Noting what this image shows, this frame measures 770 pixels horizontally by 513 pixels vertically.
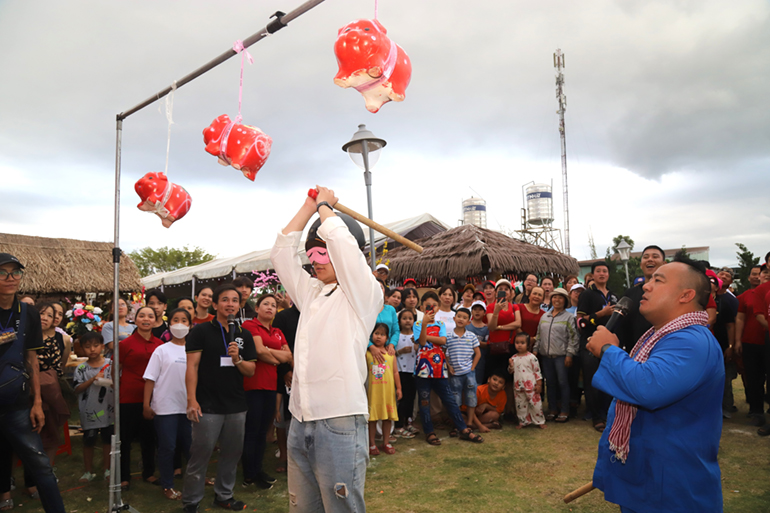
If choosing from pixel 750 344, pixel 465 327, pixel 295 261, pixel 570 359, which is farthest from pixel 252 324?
pixel 750 344

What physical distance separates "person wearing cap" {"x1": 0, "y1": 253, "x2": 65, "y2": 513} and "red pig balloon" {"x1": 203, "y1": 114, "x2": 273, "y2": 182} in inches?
61.4

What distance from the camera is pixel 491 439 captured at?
5.85 m

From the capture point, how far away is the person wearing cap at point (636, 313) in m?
4.45

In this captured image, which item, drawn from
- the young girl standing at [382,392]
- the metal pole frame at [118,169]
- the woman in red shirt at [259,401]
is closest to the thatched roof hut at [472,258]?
the young girl standing at [382,392]

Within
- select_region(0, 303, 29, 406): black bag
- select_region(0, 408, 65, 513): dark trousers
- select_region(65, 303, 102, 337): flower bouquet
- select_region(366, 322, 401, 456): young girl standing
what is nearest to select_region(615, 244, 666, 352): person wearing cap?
select_region(366, 322, 401, 456): young girl standing

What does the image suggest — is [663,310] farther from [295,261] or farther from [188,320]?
[188,320]

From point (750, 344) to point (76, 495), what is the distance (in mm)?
7546

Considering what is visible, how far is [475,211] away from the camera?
1031 inches

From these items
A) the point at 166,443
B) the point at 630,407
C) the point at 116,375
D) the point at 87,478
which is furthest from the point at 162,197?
the point at 630,407

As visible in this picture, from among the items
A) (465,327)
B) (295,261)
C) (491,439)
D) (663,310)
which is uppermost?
(295,261)

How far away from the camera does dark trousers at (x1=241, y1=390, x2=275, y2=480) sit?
14.7ft

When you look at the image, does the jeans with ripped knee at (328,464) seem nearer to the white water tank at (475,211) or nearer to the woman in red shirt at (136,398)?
the woman in red shirt at (136,398)

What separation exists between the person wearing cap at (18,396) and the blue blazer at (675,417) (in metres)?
3.53

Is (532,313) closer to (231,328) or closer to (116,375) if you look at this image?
(231,328)
